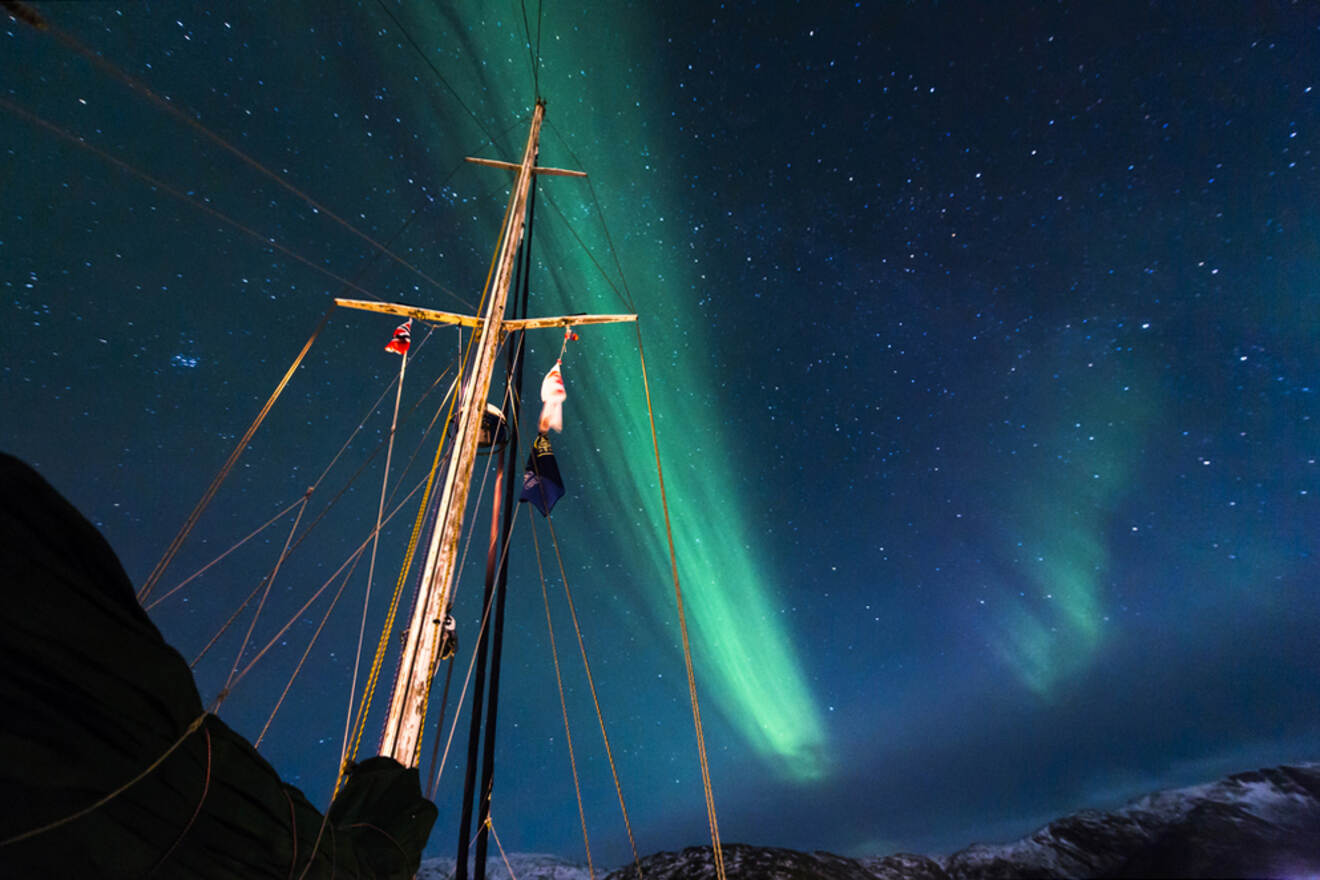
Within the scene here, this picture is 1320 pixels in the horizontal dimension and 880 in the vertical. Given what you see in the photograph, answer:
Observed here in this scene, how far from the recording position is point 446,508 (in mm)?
5004

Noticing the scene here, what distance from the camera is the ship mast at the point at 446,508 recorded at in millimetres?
4125

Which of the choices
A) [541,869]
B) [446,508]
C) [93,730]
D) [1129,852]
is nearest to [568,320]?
[446,508]

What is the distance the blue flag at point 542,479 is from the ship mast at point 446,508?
1.19m

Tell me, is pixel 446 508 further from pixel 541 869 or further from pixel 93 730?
pixel 541 869

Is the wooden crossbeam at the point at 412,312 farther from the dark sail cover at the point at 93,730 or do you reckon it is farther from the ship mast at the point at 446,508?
the dark sail cover at the point at 93,730

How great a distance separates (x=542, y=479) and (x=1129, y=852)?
728ft

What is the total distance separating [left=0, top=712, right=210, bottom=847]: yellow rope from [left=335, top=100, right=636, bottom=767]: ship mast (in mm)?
2948

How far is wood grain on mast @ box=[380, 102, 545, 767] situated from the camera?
13.4ft

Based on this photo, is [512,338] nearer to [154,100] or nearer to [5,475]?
[154,100]

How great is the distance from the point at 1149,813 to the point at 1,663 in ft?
819

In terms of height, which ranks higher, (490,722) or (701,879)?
(490,722)

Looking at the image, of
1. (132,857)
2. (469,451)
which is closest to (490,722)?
(469,451)

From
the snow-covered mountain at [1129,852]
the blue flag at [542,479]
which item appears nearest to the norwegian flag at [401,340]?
the blue flag at [542,479]

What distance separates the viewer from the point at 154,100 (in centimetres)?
201
